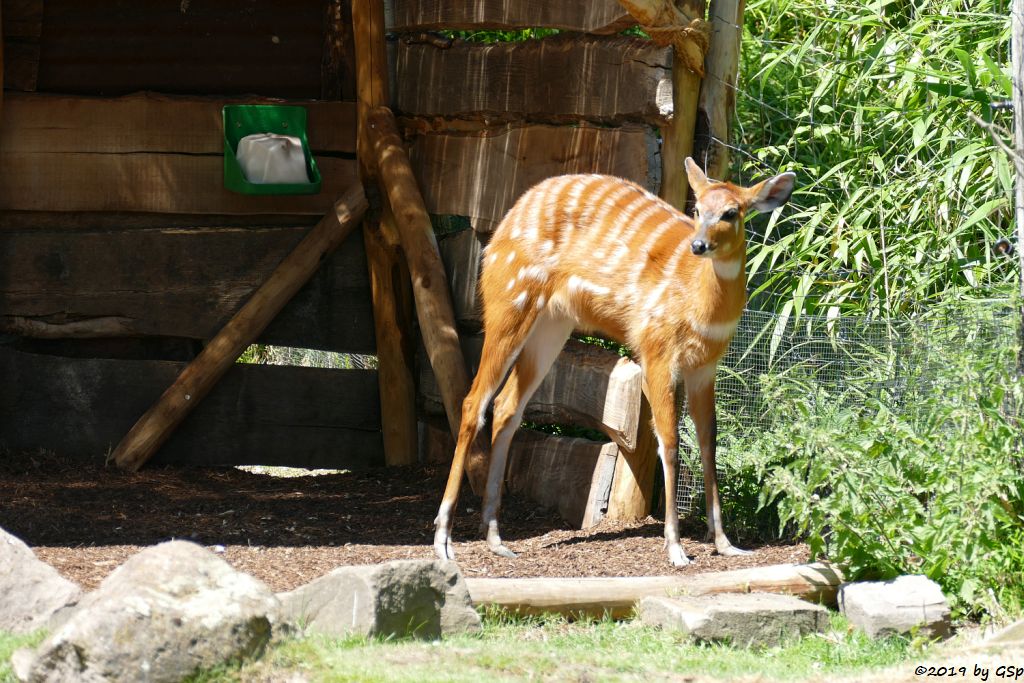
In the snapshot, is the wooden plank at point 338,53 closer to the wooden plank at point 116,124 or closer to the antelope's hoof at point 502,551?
the wooden plank at point 116,124

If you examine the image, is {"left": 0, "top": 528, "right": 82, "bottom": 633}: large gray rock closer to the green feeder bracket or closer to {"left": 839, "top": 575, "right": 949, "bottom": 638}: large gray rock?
{"left": 839, "top": 575, "right": 949, "bottom": 638}: large gray rock

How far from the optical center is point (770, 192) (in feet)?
14.7

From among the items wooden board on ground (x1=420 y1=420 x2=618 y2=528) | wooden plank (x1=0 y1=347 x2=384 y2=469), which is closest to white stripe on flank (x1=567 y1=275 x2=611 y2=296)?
wooden board on ground (x1=420 y1=420 x2=618 y2=528)

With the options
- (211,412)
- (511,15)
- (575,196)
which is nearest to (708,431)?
(575,196)

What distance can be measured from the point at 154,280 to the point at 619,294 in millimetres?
2727

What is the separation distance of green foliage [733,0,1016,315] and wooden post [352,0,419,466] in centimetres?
174

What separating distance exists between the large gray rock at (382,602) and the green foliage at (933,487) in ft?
3.76

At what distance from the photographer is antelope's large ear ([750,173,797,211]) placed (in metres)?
4.43

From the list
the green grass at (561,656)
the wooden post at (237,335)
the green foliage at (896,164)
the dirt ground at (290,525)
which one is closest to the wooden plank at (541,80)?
the wooden post at (237,335)

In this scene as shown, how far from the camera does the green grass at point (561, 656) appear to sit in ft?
10.3

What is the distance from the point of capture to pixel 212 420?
6.47 meters

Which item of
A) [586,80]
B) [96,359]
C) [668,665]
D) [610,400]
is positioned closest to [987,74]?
[586,80]

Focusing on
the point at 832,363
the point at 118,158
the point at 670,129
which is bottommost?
the point at 832,363

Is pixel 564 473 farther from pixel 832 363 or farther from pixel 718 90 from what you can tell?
pixel 718 90
